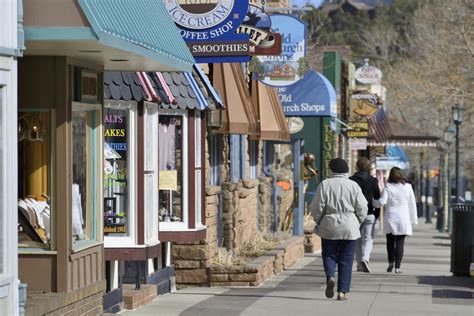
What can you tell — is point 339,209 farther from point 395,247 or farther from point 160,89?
point 395,247

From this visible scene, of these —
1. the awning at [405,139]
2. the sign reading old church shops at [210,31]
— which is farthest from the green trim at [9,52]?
the awning at [405,139]

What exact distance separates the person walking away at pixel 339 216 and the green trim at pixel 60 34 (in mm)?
5948

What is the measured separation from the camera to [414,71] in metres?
52.2

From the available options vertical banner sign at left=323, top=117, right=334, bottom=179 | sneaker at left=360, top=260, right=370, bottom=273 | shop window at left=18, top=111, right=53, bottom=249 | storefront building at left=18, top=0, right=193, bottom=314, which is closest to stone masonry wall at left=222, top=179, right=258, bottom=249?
sneaker at left=360, top=260, right=370, bottom=273

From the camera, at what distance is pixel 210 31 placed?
14516 millimetres

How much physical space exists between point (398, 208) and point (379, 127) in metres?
26.9

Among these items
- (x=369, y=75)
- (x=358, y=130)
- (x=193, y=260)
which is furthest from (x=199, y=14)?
(x=369, y=75)

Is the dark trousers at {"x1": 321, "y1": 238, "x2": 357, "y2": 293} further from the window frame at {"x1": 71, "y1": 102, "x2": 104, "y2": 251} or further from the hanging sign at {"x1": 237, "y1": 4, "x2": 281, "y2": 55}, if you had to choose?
the window frame at {"x1": 71, "y1": 102, "x2": 104, "y2": 251}

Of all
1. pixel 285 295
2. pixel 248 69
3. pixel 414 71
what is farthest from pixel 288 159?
pixel 285 295

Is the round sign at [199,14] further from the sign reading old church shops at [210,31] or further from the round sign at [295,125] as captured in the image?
the round sign at [295,125]

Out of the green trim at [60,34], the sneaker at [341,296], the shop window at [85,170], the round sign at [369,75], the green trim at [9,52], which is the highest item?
the round sign at [369,75]

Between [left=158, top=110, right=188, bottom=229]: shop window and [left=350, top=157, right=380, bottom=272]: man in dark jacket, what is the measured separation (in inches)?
146

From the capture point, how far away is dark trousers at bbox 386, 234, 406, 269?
20.0 meters

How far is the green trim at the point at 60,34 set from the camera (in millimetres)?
9250
